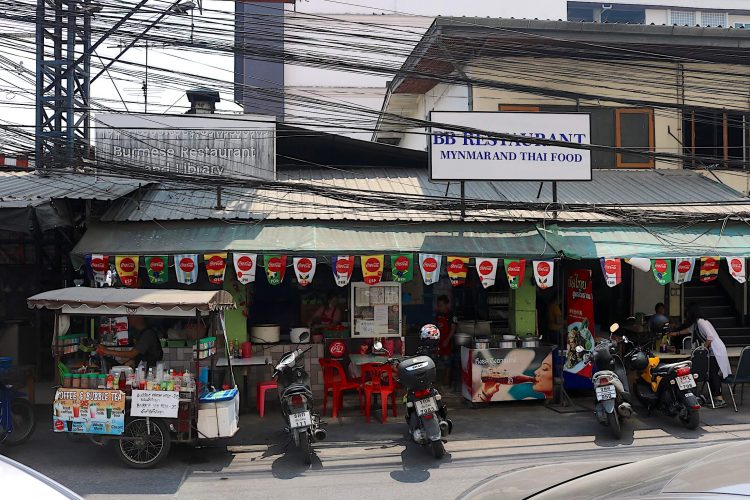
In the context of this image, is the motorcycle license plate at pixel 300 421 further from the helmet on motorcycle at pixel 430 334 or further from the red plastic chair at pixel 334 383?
the red plastic chair at pixel 334 383

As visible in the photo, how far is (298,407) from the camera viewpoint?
8.11 m

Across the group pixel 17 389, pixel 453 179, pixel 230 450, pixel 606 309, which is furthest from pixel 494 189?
pixel 17 389

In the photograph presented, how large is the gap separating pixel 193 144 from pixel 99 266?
2975mm

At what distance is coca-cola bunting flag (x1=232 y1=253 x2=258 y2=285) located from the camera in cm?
1020

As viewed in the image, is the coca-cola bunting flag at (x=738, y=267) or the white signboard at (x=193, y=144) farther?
the white signboard at (x=193, y=144)

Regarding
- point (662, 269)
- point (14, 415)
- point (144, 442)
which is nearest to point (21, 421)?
point (14, 415)

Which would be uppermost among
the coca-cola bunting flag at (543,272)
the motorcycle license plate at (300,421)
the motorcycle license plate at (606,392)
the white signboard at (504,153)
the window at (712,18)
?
the window at (712,18)

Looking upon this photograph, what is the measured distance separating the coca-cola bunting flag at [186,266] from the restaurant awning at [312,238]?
101 millimetres

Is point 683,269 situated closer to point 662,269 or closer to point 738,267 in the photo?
point 662,269

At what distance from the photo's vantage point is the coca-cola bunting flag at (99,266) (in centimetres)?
1027

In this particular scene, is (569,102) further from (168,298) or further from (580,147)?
(168,298)

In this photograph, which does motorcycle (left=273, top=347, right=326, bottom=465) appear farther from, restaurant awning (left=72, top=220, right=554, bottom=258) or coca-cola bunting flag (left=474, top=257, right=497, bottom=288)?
coca-cola bunting flag (left=474, top=257, right=497, bottom=288)

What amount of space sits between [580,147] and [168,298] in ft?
21.5

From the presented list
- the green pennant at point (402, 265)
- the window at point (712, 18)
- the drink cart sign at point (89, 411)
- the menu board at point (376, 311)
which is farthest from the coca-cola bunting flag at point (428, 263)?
the window at point (712, 18)
